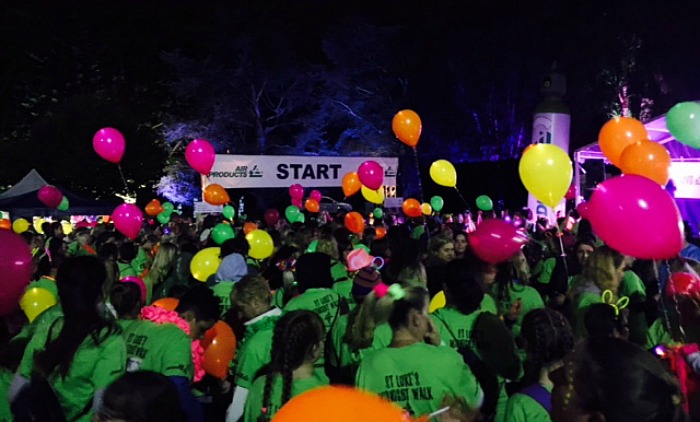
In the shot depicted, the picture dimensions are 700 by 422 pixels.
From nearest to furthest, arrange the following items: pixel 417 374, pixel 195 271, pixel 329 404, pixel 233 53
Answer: pixel 329 404 → pixel 417 374 → pixel 195 271 → pixel 233 53

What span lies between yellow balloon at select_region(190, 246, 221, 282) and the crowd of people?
135 centimetres

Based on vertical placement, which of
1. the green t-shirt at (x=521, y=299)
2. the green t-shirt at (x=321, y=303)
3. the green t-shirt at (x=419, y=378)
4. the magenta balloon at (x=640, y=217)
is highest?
the magenta balloon at (x=640, y=217)

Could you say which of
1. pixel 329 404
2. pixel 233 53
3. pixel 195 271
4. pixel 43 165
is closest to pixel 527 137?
pixel 233 53

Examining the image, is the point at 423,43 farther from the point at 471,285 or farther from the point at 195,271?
the point at 471,285

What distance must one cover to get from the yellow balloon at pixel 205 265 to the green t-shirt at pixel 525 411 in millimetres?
4088

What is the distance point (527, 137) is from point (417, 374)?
27889 millimetres

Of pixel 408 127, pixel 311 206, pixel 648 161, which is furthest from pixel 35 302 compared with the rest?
pixel 311 206

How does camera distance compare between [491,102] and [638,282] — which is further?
[491,102]

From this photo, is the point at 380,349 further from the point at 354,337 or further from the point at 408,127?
the point at 408,127

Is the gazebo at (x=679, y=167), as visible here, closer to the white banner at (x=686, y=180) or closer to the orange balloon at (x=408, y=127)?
the white banner at (x=686, y=180)

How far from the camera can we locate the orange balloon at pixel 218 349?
4066 mm

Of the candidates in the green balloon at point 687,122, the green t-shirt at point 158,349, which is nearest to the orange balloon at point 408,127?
the green balloon at point 687,122

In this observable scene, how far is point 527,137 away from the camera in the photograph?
29.1 meters

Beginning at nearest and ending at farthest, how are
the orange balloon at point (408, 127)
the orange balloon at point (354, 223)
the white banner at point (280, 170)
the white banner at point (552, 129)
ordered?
the orange balloon at point (408, 127)
the orange balloon at point (354, 223)
the white banner at point (280, 170)
the white banner at point (552, 129)
